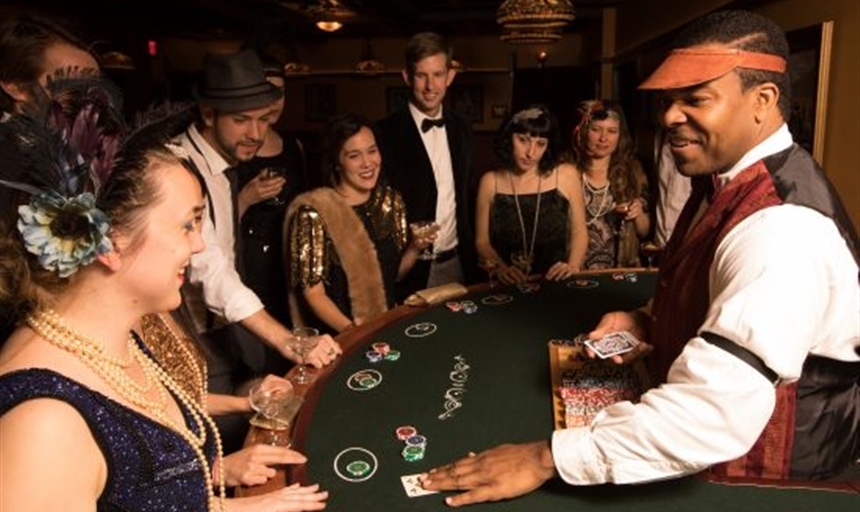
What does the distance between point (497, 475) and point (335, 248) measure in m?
1.58

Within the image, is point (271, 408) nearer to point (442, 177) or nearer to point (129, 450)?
point (129, 450)

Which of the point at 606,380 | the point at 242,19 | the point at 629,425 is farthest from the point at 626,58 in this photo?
the point at 629,425

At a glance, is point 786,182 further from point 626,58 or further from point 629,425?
point 626,58

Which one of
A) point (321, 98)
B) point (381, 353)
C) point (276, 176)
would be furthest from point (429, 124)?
point (321, 98)

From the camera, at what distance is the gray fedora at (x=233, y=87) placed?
8.33 ft

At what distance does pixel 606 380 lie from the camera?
1.88 metres

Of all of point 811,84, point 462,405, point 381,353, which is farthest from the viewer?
point 811,84

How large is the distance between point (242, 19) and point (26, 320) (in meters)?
10.9

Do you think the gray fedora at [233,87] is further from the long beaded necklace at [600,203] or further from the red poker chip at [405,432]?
the long beaded necklace at [600,203]

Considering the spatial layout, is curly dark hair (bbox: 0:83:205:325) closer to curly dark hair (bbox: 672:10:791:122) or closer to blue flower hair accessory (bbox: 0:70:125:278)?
blue flower hair accessory (bbox: 0:70:125:278)

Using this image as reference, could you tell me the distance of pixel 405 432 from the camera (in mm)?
1656

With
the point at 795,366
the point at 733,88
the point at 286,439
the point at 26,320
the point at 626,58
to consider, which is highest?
the point at 626,58

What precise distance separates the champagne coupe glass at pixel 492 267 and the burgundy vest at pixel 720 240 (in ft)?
4.28

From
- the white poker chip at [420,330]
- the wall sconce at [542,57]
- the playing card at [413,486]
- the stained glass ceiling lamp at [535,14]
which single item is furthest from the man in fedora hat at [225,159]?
the wall sconce at [542,57]
